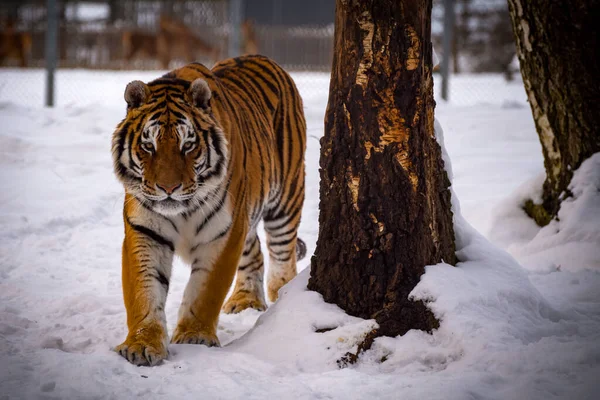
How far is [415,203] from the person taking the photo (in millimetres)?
2926

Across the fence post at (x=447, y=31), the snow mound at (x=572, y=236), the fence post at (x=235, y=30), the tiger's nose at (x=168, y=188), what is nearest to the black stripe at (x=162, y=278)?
the tiger's nose at (x=168, y=188)

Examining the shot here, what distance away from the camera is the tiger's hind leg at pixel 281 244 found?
4.39 metres

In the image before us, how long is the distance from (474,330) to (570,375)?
0.40 metres

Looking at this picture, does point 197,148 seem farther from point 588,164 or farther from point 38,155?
point 38,155

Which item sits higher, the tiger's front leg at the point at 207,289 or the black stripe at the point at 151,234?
the black stripe at the point at 151,234

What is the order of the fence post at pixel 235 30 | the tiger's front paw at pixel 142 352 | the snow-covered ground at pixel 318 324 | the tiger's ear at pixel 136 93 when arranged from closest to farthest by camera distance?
the snow-covered ground at pixel 318 324 < the tiger's front paw at pixel 142 352 < the tiger's ear at pixel 136 93 < the fence post at pixel 235 30

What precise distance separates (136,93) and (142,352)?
1.15 metres

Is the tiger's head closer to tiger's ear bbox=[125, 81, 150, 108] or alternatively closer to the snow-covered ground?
tiger's ear bbox=[125, 81, 150, 108]

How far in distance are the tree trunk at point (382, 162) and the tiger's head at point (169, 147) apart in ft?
1.81

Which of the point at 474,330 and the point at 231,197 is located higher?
the point at 231,197

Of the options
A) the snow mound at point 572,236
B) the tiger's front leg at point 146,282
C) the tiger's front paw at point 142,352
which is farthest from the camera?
the snow mound at point 572,236

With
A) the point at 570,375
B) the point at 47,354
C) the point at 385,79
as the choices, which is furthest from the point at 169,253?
the point at 570,375

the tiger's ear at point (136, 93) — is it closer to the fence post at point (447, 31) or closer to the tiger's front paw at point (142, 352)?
the tiger's front paw at point (142, 352)

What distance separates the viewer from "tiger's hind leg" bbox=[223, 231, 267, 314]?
4.17m
